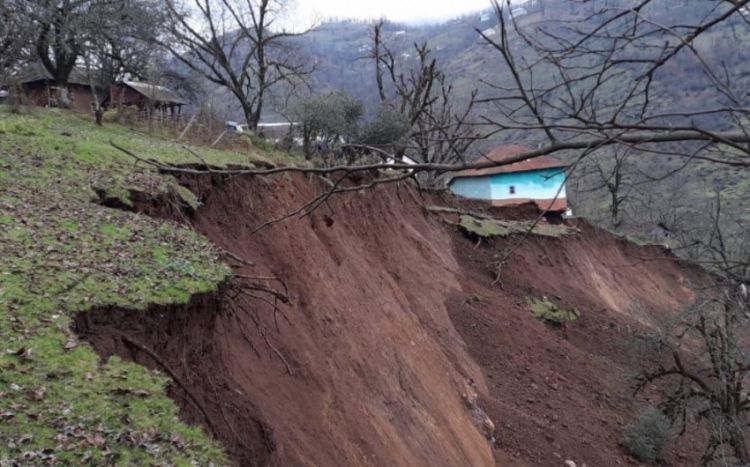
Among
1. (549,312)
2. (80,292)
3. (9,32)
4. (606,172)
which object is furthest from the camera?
(9,32)

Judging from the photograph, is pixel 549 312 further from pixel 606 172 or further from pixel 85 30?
pixel 85 30

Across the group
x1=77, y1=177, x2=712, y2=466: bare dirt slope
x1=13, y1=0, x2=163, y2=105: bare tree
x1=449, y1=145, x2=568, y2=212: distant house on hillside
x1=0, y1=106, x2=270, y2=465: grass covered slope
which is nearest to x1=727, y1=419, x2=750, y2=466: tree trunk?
x1=77, y1=177, x2=712, y2=466: bare dirt slope

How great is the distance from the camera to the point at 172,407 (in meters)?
4.79

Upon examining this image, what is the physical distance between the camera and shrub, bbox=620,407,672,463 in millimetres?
13484

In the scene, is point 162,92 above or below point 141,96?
above

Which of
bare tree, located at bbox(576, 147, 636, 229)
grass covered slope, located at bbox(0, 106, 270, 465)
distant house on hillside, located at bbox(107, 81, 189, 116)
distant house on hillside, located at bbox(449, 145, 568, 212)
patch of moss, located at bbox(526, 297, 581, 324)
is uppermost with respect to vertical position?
distant house on hillside, located at bbox(107, 81, 189, 116)

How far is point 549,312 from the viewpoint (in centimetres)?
2016

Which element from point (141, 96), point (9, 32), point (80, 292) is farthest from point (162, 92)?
point (80, 292)

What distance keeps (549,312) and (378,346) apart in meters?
9.73

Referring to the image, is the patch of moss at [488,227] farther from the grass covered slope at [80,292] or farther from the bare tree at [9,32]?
the bare tree at [9,32]

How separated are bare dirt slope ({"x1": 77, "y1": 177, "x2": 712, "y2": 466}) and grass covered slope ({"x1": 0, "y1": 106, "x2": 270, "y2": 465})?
0.36m

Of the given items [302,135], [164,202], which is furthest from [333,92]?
[164,202]

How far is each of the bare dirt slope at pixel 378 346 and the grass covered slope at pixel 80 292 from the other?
1.18ft

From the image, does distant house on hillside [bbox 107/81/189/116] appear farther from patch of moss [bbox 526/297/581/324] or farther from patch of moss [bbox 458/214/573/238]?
patch of moss [bbox 526/297/581/324]
